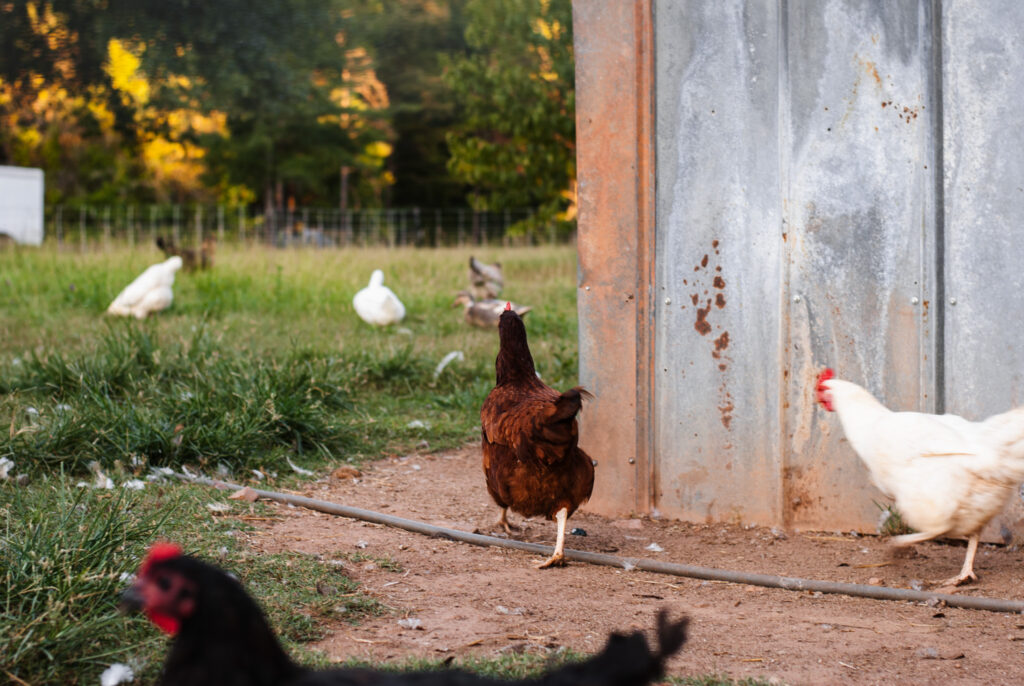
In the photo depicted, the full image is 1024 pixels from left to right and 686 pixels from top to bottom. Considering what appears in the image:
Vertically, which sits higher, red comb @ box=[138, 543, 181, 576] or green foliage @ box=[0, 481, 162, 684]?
red comb @ box=[138, 543, 181, 576]

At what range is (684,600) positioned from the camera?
323 cm

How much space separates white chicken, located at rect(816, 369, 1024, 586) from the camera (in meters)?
3.21

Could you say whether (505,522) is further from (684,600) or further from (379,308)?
(379,308)

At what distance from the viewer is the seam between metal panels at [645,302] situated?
428 cm

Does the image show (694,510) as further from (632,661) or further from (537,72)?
(537,72)

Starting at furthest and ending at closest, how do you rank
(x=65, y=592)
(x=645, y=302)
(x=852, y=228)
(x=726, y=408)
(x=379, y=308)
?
(x=379, y=308) < (x=645, y=302) < (x=726, y=408) < (x=852, y=228) < (x=65, y=592)

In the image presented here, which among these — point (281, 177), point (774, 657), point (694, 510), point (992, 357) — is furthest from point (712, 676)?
point (281, 177)

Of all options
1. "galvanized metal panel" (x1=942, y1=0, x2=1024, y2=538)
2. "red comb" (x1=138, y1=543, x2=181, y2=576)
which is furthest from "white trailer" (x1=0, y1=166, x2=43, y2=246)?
"red comb" (x1=138, y1=543, x2=181, y2=576)

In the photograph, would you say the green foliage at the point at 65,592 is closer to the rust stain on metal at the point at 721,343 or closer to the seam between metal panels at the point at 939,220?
the rust stain on metal at the point at 721,343

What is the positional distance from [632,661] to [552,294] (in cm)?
1021

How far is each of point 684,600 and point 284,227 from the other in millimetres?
22743

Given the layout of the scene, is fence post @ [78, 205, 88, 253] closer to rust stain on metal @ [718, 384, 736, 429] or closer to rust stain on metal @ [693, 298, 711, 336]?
rust stain on metal @ [693, 298, 711, 336]

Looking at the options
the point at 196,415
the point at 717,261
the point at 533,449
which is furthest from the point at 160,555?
the point at 196,415

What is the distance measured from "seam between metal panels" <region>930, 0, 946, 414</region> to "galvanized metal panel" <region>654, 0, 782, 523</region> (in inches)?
25.6
